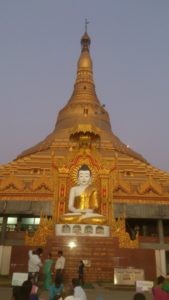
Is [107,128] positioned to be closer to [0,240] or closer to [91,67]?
[91,67]

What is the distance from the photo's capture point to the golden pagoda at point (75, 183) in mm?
11555

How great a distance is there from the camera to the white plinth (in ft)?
37.0

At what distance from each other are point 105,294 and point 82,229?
13.8 feet

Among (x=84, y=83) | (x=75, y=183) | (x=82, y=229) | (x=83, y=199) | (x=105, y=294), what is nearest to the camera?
(x=105, y=294)

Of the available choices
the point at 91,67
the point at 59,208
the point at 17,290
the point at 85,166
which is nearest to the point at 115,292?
the point at 17,290

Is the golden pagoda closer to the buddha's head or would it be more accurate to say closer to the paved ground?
the buddha's head

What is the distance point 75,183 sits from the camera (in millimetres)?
13172

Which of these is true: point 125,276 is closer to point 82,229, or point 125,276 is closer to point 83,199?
point 82,229

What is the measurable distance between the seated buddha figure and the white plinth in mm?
314

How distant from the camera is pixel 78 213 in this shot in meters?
11.9

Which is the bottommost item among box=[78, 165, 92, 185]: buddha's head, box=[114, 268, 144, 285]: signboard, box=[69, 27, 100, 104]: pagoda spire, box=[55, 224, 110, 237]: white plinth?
box=[114, 268, 144, 285]: signboard

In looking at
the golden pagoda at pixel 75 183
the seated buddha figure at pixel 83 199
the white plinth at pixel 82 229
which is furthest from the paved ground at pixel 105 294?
the seated buddha figure at pixel 83 199

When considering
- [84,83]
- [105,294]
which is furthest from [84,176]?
[84,83]

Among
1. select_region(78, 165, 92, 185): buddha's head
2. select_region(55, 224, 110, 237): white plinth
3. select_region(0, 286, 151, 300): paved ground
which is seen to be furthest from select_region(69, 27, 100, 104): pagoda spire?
select_region(0, 286, 151, 300): paved ground
